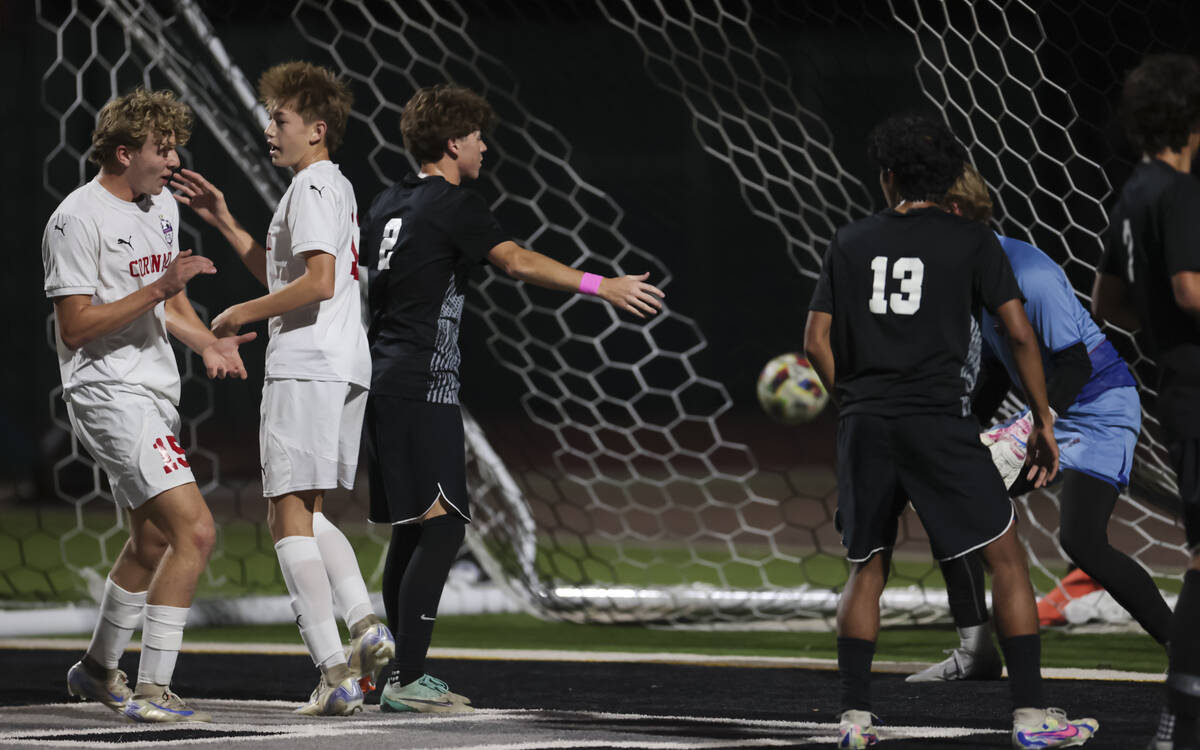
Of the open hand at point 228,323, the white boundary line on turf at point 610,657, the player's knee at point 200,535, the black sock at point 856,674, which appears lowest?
the white boundary line on turf at point 610,657

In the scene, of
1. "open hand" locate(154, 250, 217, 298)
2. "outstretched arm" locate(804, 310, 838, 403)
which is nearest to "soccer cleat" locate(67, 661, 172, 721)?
"open hand" locate(154, 250, 217, 298)

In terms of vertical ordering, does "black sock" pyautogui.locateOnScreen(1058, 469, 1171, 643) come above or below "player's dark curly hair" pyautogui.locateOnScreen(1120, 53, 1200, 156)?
below

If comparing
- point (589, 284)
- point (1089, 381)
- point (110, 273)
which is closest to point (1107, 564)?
→ point (1089, 381)

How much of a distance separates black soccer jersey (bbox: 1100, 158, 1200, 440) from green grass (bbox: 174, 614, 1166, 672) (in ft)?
6.33

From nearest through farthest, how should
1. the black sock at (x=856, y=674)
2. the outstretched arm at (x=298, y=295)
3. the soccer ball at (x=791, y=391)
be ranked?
the black sock at (x=856, y=674) < the outstretched arm at (x=298, y=295) < the soccer ball at (x=791, y=391)

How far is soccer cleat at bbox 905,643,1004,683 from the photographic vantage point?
15.3 feet

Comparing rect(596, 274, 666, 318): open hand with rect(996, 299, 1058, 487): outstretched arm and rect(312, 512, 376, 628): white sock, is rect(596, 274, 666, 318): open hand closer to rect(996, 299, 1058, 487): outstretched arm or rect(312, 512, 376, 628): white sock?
rect(996, 299, 1058, 487): outstretched arm

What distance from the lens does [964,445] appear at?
137 inches

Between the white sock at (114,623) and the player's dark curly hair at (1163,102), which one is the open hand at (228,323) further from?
the player's dark curly hair at (1163,102)

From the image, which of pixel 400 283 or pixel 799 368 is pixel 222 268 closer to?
pixel 799 368

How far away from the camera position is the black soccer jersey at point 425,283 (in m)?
4.15

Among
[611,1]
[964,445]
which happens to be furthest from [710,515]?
[964,445]

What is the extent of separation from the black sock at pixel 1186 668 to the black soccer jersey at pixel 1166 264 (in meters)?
0.32

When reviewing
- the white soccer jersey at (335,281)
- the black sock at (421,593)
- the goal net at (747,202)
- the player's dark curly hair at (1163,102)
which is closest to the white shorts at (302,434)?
the white soccer jersey at (335,281)
